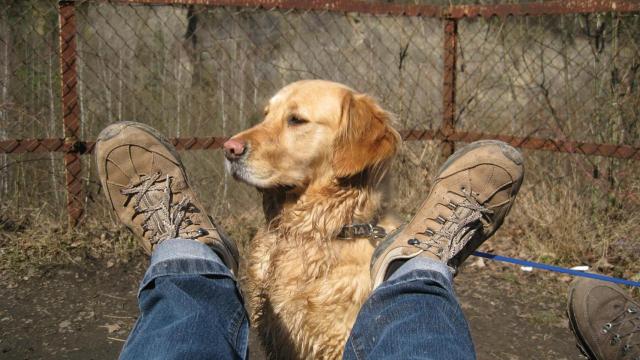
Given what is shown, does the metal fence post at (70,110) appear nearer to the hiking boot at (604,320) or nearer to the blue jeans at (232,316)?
the blue jeans at (232,316)

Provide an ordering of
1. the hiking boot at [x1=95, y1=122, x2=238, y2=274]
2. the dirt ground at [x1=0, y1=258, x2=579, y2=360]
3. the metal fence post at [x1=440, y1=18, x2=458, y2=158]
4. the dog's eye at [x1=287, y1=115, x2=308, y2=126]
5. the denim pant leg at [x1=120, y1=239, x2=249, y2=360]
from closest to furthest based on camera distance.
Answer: the denim pant leg at [x1=120, y1=239, x2=249, y2=360], the hiking boot at [x1=95, y1=122, x2=238, y2=274], the dog's eye at [x1=287, y1=115, x2=308, y2=126], the dirt ground at [x1=0, y1=258, x2=579, y2=360], the metal fence post at [x1=440, y1=18, x2=458, y2=158]

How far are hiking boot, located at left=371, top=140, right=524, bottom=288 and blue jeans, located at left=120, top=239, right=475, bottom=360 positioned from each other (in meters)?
0.19

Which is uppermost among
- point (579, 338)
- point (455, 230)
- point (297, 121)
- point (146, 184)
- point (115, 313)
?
point (297, 121)

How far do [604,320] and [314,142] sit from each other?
4.45ft

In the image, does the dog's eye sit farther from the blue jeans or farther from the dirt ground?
the dirt ground

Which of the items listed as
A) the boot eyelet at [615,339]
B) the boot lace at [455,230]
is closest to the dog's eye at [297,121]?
the boot lace at [455,230]

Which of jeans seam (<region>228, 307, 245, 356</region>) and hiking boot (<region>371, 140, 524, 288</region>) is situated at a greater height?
hiking boot (<region>371, 140, 524, 288</region>)

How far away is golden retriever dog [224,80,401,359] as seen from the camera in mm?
2000

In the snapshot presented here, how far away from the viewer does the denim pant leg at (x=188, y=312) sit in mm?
1433

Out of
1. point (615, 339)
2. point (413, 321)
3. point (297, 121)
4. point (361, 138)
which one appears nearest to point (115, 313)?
point (297, 121)

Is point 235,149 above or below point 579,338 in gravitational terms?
above

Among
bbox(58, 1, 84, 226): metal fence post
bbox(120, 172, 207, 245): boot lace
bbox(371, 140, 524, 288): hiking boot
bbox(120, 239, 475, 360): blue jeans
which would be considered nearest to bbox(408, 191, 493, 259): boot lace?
bbox(371, 140, 524, 288): hiking boot

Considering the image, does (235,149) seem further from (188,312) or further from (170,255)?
(188,312)

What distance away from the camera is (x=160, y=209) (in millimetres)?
2119
